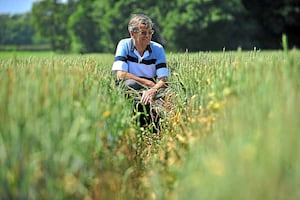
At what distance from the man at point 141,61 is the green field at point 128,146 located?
1.59 metres

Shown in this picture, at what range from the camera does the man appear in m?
4.35

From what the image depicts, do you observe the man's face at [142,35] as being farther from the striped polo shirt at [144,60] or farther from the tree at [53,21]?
the tree at [53,21]

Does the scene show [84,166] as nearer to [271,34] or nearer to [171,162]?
[171,162]

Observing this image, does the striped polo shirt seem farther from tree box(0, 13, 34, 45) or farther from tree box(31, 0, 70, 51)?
tree box(0, 13, 34, 45)

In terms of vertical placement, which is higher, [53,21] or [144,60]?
[53,21]

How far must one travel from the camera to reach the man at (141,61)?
435 cm

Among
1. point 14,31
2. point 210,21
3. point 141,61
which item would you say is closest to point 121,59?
point 141,61

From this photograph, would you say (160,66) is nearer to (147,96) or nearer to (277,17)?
(147,96)

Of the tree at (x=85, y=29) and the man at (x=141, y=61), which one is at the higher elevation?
the tree at (x=85, y=29)

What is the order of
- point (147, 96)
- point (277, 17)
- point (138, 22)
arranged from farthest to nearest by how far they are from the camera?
point (277, 17) < point (138, 22) < point (147, 96)

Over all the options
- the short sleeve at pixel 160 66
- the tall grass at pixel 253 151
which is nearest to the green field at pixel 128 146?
the tall grass at pixel 253 151

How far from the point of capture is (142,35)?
4410 mm

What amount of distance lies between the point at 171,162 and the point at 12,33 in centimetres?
9123

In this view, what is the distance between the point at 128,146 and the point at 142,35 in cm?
184
